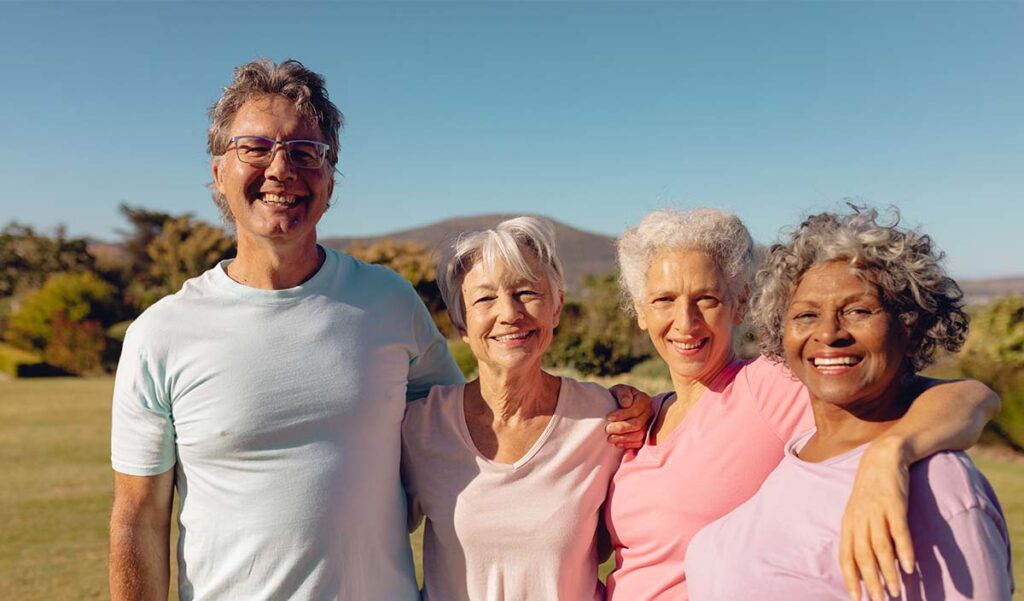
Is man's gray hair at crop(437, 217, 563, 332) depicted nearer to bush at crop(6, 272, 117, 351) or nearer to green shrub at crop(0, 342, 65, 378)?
green shrub at crop(0, 342, 65, 378)

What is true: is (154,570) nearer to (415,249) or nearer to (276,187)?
(276,187)

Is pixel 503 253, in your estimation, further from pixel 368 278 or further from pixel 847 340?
pixel 847 340

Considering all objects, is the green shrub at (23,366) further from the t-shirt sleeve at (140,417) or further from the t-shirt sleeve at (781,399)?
the t-shirt sleeve at (781,399)

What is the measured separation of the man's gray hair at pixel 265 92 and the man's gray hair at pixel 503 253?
24.4 inches

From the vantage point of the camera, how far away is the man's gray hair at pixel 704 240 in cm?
262

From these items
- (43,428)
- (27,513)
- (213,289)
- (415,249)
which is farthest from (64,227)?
(213,289)

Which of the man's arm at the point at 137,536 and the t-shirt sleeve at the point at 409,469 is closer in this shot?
the man's arm at the point at 137,536

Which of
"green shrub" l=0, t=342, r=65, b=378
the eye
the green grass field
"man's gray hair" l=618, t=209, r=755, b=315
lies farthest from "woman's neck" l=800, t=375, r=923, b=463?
"green shrub" l=0, t=342, r=65, b=378

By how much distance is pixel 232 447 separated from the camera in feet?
8.30

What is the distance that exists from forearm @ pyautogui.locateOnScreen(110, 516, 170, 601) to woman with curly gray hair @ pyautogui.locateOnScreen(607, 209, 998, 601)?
→ 151 centimetres

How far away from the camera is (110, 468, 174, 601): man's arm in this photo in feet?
8.43

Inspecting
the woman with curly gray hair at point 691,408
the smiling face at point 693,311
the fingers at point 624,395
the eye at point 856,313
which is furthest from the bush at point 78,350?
the eye at point 856,313

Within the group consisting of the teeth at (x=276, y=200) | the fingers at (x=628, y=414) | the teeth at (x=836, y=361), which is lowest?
the fingers at (x=628, y=414)

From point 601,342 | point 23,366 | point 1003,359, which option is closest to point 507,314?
point 1003,359
